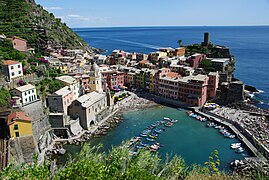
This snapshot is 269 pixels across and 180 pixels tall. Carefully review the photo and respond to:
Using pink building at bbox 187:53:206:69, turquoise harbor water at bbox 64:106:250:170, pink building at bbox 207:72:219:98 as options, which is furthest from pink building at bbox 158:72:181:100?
pink building at bbox 187:53:206:69

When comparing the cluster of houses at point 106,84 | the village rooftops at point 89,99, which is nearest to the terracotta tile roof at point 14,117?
the cluster of houses at point 106,84

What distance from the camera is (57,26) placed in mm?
77750

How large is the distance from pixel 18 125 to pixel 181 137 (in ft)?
62.8

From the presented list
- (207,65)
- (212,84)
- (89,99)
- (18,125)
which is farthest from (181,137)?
(207,65)

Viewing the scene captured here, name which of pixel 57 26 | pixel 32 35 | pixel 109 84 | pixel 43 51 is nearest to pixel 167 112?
pixel 109 84

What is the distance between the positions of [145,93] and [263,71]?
37828 mm

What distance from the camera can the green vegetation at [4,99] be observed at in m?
26.8

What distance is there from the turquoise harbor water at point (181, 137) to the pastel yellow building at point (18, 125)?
603 cm

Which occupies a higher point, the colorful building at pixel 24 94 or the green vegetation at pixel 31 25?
the green vegetation at pixel 31 25

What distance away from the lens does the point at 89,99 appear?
1372 inches

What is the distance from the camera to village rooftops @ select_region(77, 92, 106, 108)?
108 feet

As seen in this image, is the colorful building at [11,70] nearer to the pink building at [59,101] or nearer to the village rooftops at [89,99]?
the pink building at [59,101]

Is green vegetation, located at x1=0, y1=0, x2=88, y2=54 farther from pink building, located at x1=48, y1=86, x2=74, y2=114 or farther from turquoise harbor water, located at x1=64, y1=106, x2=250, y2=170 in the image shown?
turquoise harbor water, located at x1=64, y1=106, x2=250, y2=170

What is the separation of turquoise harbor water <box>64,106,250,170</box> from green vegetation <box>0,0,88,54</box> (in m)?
30.7
